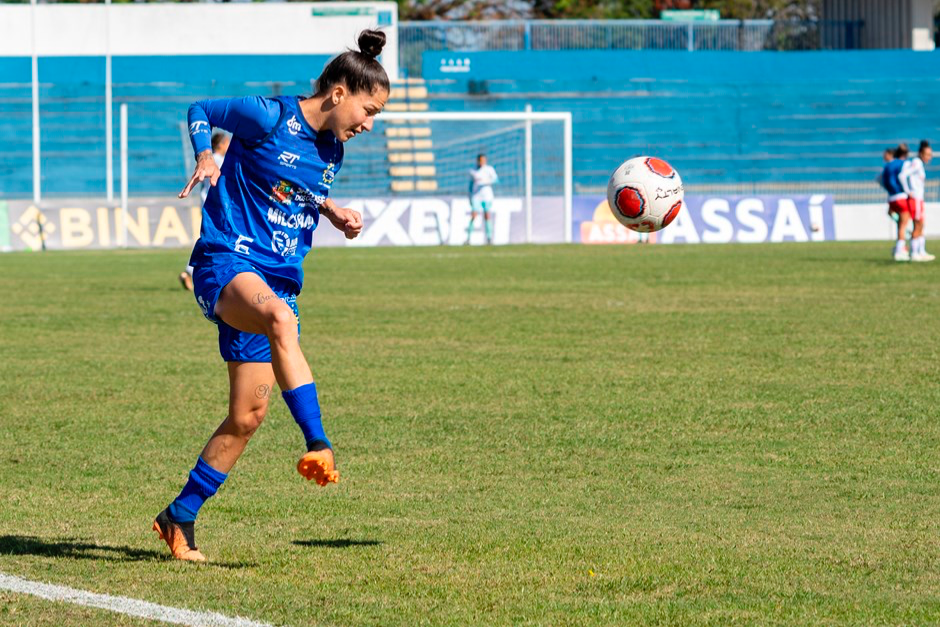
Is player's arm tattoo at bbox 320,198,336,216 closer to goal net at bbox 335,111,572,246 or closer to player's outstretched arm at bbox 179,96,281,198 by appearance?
player's outstretched arm at bbox 179,96,281,198

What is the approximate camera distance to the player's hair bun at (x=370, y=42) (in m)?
5.52

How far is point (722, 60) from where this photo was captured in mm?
44125

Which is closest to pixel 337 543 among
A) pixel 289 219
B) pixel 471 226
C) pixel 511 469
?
pixel 289 219

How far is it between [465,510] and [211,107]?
2.09 meters

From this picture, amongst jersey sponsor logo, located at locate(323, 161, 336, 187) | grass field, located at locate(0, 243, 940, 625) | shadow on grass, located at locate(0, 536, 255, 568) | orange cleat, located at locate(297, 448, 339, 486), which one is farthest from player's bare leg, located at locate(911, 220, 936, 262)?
orange cleat, located at locate(297, 448, 339, 486)

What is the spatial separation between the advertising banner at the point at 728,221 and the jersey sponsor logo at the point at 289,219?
2820 cm

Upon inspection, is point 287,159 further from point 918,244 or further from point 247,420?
point 918,244

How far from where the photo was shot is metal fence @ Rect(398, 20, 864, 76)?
43.8 metres

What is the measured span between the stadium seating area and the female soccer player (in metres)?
33.5

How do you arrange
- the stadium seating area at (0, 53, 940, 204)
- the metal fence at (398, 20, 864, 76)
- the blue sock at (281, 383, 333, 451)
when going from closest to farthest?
1. the blue sock at (281, 383, 333, 451)
2. the stadium seating area at (0, 53, 940, 204)
3. the metal fence at (398, 20, 864, 76)

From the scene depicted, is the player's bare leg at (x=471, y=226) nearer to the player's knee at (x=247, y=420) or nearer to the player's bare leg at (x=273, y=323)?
the player's knee at (x=247, y=420)

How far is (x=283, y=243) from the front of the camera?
561cm

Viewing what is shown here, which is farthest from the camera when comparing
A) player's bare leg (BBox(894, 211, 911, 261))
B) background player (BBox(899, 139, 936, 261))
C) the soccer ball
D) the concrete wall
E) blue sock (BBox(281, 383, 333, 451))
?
the concrete wall

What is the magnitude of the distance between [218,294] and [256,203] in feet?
1.31
